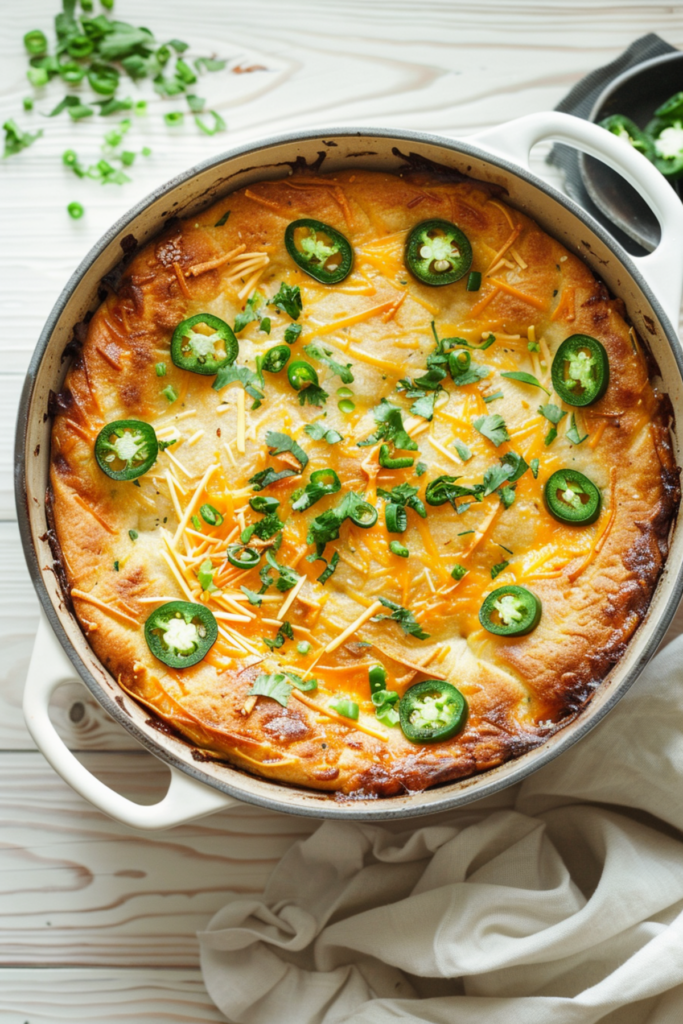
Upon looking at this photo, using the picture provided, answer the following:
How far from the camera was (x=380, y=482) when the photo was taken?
8.64 feet

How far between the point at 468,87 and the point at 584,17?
20.2 inches

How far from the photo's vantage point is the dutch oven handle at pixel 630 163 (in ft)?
7.91

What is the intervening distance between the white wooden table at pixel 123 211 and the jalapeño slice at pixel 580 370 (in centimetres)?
79

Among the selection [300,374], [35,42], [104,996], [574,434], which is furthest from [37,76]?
[104,996]

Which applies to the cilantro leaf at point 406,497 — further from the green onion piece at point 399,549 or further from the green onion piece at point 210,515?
the green onion piece at point 210,515

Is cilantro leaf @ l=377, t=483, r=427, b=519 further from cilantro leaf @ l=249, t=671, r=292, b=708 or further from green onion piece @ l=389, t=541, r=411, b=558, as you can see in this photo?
cilantro leaf @ l=249, t=671, r=292, b=708

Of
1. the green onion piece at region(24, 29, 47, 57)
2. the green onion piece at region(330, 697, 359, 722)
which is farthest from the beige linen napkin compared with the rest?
the green onion piece at region(24, 29, 47, 57)

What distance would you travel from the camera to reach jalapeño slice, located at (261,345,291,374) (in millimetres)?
2604

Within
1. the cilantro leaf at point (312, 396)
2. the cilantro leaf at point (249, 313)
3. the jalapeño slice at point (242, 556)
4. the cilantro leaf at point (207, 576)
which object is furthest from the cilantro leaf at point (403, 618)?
the cilantro leaf at point (249, 313)

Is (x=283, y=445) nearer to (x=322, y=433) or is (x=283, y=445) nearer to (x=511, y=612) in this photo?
(x=322, y=433)

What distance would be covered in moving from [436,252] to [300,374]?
0.58m

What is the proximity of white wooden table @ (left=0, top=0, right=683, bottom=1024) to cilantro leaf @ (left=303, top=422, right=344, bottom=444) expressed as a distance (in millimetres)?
1084

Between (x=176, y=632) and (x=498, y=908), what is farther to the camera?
(x=498, y=908)

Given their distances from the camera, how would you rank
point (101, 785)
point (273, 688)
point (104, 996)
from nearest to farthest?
point (101, 785), point (273, 688), point (104, 996)
